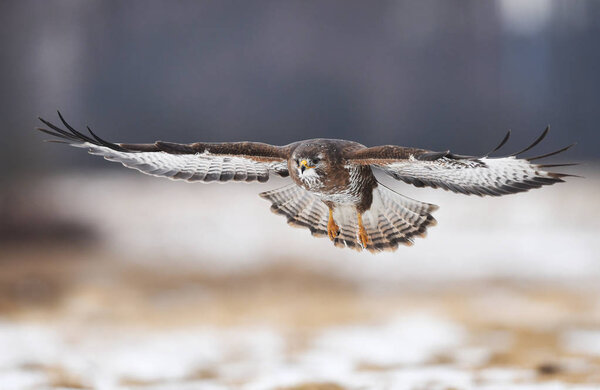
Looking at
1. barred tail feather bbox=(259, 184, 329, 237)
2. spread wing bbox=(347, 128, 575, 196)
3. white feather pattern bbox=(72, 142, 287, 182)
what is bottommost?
spread wing bbox=(347, 128, 575, 196)

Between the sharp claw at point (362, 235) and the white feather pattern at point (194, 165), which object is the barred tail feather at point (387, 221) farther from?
the white feather pattern at point (194, 165)

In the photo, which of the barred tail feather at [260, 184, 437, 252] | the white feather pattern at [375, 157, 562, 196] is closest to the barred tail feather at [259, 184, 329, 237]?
the barred tail feather at [260, 184, 437, 252]

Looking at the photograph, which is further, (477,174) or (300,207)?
(300,207)

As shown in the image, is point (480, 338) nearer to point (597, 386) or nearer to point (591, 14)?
point (597, 386)

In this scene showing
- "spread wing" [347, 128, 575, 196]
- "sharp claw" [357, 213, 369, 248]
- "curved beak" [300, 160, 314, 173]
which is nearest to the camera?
"spread wing" [347, 128, 575, 196]

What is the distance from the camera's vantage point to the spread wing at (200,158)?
1.36 metres

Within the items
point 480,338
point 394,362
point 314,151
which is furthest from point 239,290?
point 314,151

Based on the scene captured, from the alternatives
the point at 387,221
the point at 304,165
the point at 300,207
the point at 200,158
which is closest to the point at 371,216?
the point at 387,221

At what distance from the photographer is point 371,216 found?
1.53 m

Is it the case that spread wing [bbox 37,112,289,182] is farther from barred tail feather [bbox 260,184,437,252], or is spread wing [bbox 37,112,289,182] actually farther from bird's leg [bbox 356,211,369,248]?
bird's leg [bbox 356,211,369,248]

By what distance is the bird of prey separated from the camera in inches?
A: 49.1

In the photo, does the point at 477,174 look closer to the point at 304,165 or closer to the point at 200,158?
the point at 304,165

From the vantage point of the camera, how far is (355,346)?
352 centimetres

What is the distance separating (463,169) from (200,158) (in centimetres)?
62
